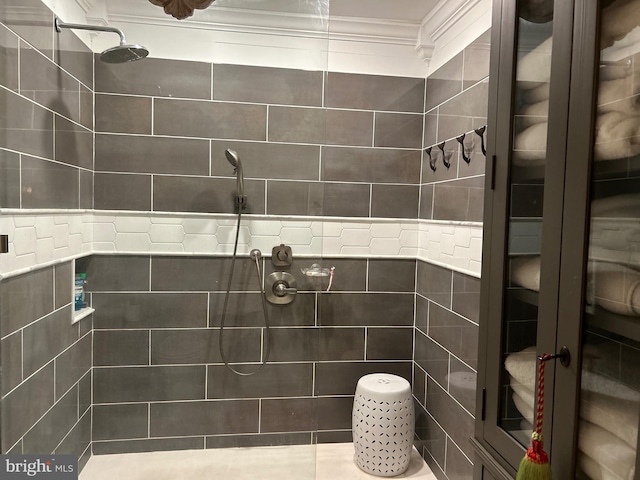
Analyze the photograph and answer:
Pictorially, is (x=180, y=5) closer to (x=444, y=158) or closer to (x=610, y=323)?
(x=444, y=158)

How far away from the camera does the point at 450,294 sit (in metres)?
1.94

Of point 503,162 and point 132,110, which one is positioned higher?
point 132,110

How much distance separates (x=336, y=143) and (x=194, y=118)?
0.72 m

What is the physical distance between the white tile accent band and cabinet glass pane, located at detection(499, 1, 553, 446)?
2.46 ft

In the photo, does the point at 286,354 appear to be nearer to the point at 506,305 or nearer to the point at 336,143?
the point at 336,143

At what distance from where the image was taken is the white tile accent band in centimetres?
176

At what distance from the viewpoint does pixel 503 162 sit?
983mm

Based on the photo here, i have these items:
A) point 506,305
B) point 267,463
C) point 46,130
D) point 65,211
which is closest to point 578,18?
point 506,305

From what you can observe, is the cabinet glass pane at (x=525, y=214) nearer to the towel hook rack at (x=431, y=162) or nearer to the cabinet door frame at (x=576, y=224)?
the cabinet door frame at (x=576, y=224)

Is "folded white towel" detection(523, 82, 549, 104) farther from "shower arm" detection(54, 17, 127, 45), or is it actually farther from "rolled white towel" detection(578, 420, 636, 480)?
"shower arm" detection(54, 17, 127, 45)

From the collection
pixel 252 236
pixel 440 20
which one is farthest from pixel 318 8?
pixel 252 236

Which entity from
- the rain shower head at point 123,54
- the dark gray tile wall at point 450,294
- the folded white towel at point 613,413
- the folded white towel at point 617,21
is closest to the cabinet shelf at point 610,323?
the folded white towel at point 613,413

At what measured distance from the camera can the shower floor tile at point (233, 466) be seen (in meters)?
1.99

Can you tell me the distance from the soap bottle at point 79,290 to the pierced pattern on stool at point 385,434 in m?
1.36
